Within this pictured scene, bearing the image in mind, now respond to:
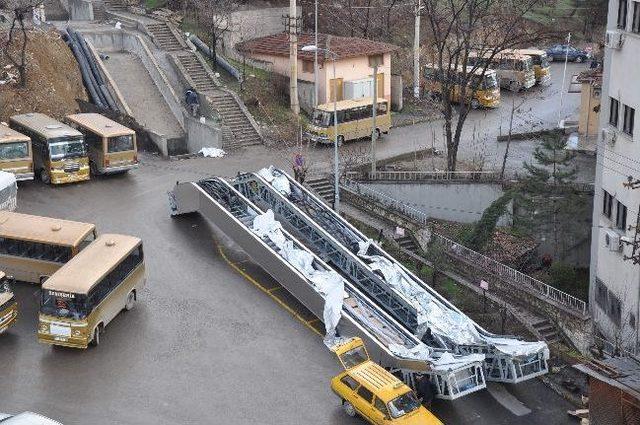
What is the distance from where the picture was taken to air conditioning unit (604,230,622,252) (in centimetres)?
2678

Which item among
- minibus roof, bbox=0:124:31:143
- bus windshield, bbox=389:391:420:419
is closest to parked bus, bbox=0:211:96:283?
minibus roof, bbox=0:124:31:143

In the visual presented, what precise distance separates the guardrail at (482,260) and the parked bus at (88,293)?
11.8 m

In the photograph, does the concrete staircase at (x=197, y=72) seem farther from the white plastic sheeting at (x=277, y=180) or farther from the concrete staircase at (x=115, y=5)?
the white plastic sheeting at (x=277, y=180)

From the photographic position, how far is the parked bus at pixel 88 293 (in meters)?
23.1

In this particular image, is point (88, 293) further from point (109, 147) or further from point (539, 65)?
point (539, 65)

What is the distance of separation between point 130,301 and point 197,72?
74.3ft

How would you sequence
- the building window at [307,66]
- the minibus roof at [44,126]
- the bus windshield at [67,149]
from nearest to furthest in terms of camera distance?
the bus windshield at [67,149], the minibus roof at [44,126], the building window at [307,66]

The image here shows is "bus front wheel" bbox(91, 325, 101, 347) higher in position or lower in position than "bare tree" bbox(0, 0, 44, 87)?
lower

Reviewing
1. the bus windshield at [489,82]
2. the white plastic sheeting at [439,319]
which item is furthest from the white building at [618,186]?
the bus windshield at [489,82]

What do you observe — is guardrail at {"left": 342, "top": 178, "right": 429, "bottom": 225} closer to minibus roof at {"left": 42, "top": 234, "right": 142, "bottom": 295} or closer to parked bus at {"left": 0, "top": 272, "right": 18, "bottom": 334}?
minibus roof at {"left": 42, "top": 234, "right": 142, "bottom": 295}

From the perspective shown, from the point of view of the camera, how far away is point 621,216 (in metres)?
27.2

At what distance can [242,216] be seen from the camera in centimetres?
3048

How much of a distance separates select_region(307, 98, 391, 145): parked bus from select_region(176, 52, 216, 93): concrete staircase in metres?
6.29

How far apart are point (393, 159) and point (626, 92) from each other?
15228 mm
